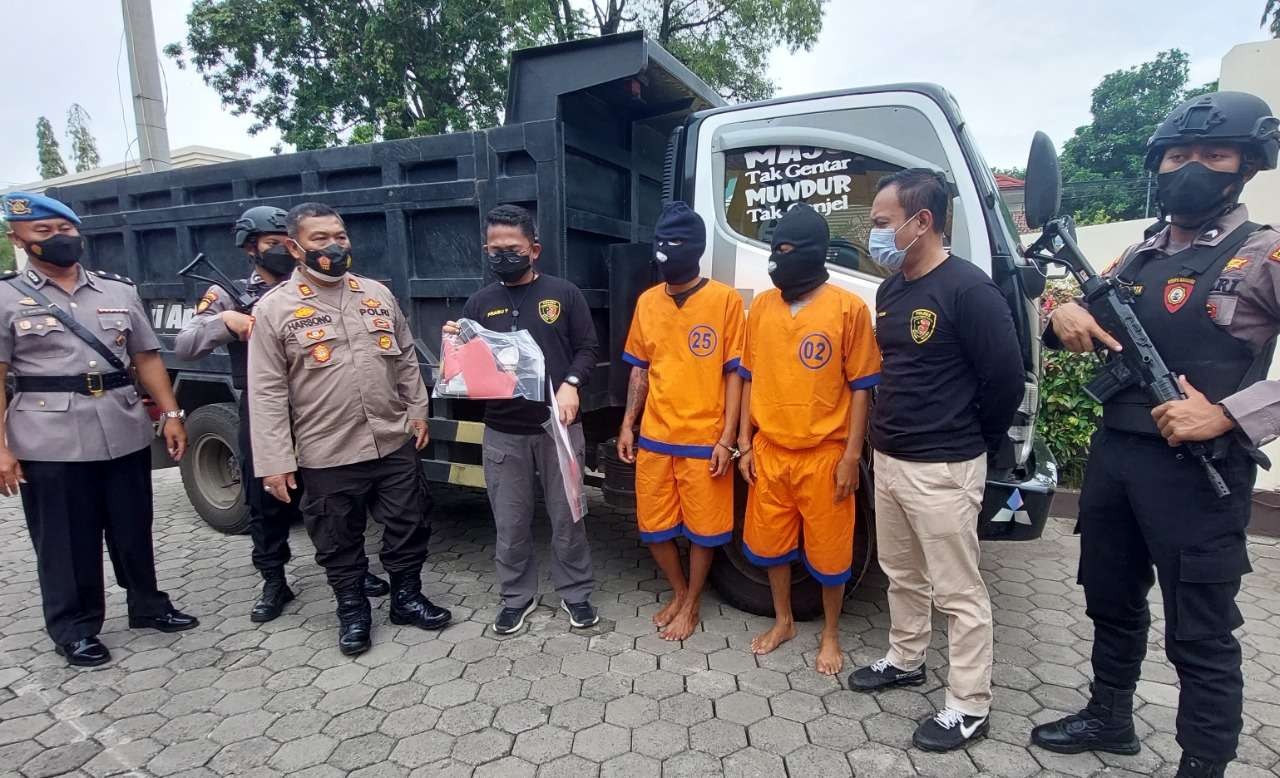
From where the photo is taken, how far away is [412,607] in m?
3.11

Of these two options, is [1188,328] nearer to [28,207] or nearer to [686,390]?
[686,390]

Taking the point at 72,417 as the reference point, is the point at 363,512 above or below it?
below

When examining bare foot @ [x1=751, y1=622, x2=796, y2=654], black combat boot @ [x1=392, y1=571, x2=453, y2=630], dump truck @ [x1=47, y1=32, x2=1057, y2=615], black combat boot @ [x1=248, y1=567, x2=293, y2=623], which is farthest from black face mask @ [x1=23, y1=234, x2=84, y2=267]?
bare foot @ [x1=751, y1=622, x2=796, y2=654]

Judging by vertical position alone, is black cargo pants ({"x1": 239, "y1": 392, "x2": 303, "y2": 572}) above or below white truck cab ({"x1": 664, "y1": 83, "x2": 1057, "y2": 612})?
below

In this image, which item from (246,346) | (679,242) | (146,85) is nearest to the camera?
(679,242)

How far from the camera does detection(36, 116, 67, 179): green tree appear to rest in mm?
39062

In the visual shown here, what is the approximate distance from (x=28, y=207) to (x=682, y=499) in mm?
2865

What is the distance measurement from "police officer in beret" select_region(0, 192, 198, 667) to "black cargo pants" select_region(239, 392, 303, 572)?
41 centimetres

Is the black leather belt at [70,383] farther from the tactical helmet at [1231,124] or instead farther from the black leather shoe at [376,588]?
the tactical helmet at [1231,124]

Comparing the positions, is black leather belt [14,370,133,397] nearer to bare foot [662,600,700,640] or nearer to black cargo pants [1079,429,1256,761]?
bare foot [662,600,700,640]

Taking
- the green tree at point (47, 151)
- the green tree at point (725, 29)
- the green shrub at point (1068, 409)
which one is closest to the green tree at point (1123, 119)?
the green tree at point (725, 29)

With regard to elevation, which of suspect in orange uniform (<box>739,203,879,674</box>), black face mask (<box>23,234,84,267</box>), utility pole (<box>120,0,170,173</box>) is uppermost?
utility pole (<box>120,0,170,173</box>)

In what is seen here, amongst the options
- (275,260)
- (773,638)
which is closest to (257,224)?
(275,260)

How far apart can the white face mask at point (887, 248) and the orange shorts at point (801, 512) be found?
0.69 meters
